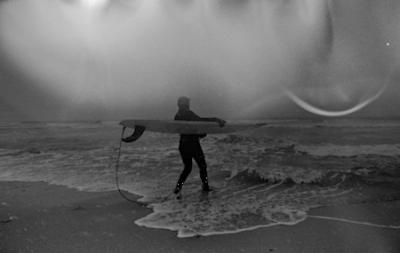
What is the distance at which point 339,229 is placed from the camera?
5.30m

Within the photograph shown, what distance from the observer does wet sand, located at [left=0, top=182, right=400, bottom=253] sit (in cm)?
465

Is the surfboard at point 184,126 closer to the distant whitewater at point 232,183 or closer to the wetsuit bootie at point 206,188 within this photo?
the wetsuit bootie at point 206,188

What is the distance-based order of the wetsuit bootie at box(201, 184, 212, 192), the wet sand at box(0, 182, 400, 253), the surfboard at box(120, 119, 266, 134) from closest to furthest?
the wet sand at box(0, 182, 400, 253), the surfboard at box(120, 119, 266, 134), the wetsuit bootie at box(201, 184, 212, 192)

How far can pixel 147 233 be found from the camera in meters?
5.30

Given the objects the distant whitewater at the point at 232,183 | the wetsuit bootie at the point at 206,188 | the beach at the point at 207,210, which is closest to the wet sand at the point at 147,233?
the beach at the point at 207,210

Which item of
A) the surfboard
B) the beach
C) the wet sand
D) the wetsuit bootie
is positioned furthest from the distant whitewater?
the surfboard

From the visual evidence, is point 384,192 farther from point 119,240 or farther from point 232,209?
point 119,240

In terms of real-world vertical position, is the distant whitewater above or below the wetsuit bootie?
below

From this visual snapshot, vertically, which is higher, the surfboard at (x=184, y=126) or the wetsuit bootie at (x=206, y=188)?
the surfboard at (x=184, y=126)

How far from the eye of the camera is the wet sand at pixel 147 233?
4.65m

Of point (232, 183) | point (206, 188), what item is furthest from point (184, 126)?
point (232, 183)

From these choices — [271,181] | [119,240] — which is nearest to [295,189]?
[271,181]

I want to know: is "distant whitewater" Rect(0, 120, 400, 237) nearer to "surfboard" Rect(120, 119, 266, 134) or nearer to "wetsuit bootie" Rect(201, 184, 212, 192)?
"wetsuit bootie" Rect(201, 184, 212, 192)

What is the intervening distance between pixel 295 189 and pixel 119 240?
16.8 ft
